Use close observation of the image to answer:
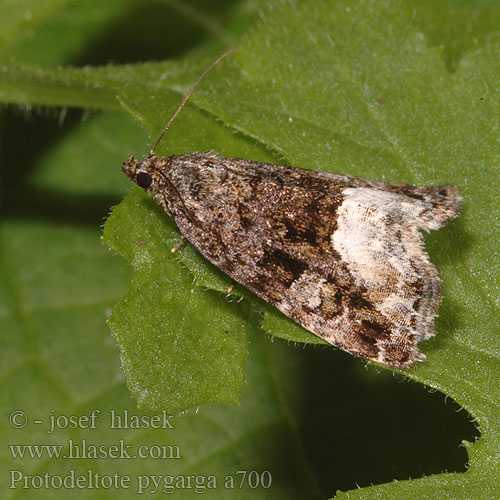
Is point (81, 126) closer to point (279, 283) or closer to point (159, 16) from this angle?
point (159, 16)

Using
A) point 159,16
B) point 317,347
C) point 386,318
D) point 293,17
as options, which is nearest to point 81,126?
point 159,16

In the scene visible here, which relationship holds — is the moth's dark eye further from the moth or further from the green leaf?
the green leaf

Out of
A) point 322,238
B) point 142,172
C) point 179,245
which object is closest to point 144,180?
point 142,172

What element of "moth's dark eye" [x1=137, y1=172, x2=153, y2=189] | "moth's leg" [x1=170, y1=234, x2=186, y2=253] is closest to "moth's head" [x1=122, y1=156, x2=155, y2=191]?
"moth's dark eye" [x1=137, y1=172, x2=153, y2=189]

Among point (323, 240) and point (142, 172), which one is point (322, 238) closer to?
point (323, 240)

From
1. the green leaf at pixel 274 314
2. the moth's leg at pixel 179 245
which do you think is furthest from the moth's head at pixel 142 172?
the moth's leg at pixel 179 245

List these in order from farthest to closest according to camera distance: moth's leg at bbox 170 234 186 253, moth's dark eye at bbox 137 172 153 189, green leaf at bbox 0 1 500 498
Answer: moth's dark eye at bbox 137 172 153 189
moth's leg at bbox 170 234 186 253
green leaf at bbox 0 1 500 498

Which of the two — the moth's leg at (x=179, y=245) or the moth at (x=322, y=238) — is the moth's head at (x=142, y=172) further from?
the moth's leg at (x=179, y=245)

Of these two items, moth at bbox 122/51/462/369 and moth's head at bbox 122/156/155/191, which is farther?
moth's head at bbox 122/156/155/191
